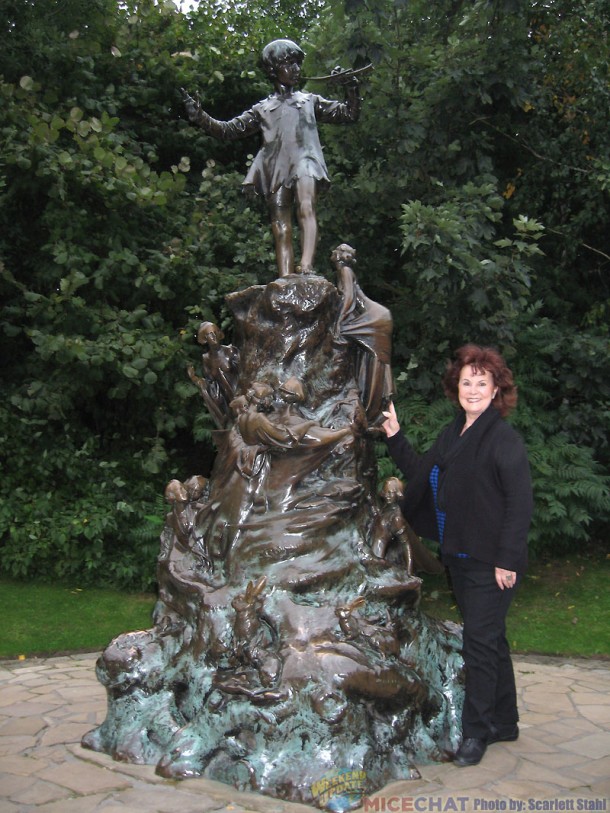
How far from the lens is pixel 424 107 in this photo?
823 cm

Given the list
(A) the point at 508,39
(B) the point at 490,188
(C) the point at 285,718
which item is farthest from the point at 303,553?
(A) the point at 508,39

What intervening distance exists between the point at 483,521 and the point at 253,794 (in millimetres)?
1526

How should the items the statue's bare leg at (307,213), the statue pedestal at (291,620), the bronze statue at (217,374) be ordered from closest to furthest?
the statue pedestal at (291,620), the bronze statue at (217,374), the statue's bare leg at (307,213)

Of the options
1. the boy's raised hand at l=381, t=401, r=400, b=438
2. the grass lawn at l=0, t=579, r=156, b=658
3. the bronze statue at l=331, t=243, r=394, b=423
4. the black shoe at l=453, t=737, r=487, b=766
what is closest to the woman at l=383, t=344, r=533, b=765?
the black shoe at l=453, t=737, r=487, b=766

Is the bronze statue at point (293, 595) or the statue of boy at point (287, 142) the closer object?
the bronze statue at point (293, 595)

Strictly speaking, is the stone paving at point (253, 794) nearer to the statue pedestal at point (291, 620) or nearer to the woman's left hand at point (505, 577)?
the statue pedestal at point (291, 620)

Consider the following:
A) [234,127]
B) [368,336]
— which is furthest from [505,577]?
[234,127]

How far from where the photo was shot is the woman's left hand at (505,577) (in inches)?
149

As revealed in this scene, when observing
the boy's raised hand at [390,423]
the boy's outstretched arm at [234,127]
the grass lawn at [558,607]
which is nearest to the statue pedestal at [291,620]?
the boy's raised hand at [390,423]

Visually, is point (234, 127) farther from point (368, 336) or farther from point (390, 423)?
point (390, 423)

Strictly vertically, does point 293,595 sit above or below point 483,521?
below

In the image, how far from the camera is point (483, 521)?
12.8 feet

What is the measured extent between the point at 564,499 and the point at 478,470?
4402mm

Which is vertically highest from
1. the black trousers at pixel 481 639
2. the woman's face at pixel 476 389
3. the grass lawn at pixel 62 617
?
the woman's face at pixel 476 389
